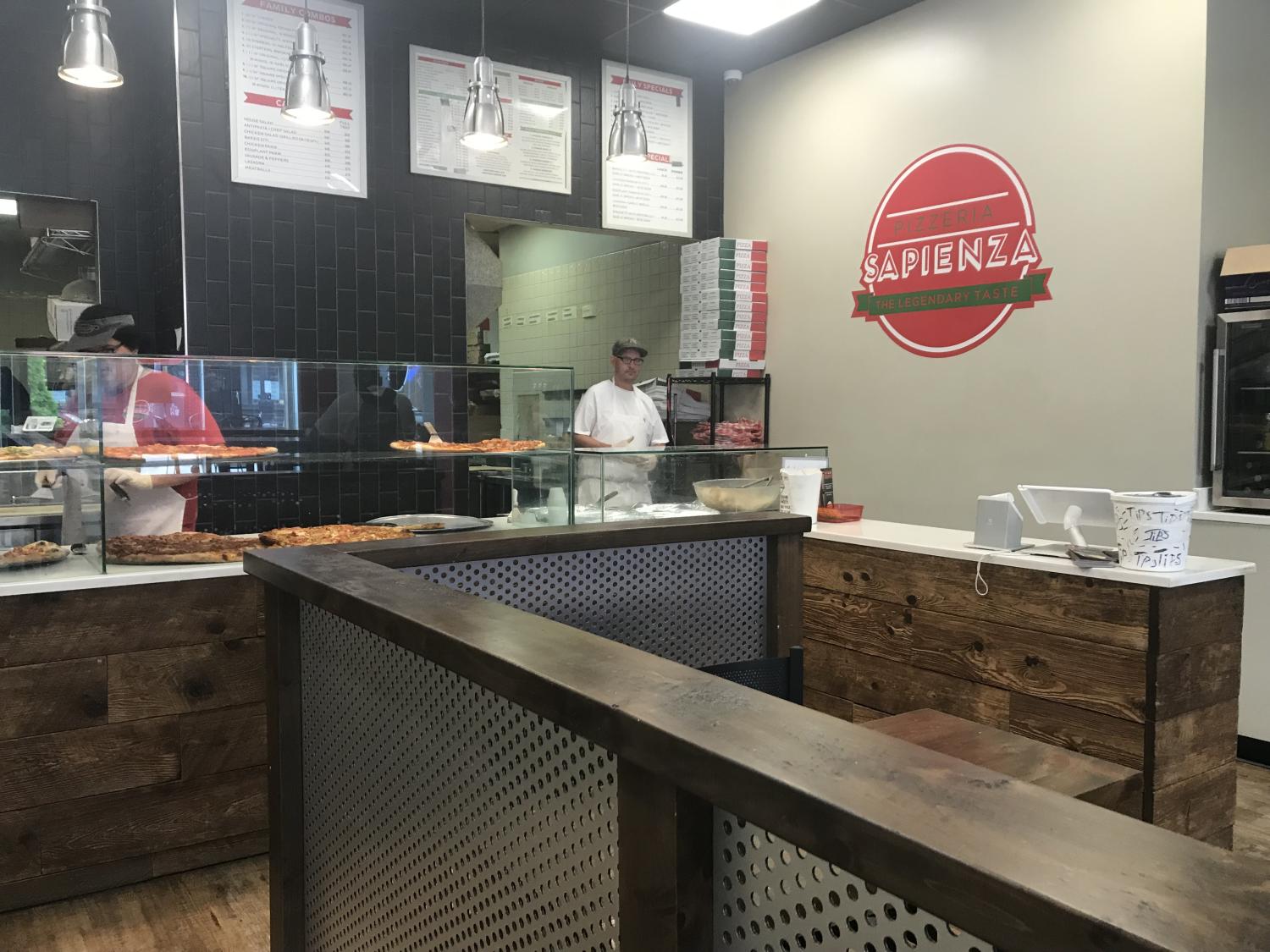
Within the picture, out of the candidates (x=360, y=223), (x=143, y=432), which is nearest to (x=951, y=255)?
(x=360, y=223)

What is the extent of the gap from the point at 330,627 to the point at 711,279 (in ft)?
15.1

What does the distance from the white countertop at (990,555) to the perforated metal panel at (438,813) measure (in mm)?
2163

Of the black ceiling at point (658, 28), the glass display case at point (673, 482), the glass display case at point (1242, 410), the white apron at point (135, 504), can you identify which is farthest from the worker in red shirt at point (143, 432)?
the glass display case at point (1242, 410)

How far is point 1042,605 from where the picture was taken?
9.93 feet

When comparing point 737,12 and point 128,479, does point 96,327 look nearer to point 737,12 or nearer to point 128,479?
point 128,479

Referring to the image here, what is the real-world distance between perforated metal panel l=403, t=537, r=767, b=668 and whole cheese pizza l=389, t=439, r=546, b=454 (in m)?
1.25

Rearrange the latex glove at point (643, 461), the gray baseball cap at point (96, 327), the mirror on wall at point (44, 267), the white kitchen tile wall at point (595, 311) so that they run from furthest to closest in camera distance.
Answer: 1. the white kitchen tile wall at point (595, 311)
2. the mirror on wall at point (44, 267)
3. the gray baseball cap at point (96, 327)
4. the latex glove at point (643, 461)

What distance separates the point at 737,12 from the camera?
16.0ft

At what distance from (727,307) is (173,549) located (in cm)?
373

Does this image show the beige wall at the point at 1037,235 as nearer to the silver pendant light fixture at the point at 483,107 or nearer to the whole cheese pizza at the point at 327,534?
the silver pendant light fixture at the point at 483,107

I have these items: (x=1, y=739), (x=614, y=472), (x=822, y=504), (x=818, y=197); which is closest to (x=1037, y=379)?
(x=822, y=504)

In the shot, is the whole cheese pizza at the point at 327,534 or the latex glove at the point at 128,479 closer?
the latex glove at the point at 128,479

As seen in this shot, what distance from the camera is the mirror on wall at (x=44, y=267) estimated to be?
475cm

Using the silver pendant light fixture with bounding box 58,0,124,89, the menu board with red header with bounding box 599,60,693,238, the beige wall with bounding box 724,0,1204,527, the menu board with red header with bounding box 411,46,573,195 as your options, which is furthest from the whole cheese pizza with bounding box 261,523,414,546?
the menu board with red header with bounding box 599,60,693,238
